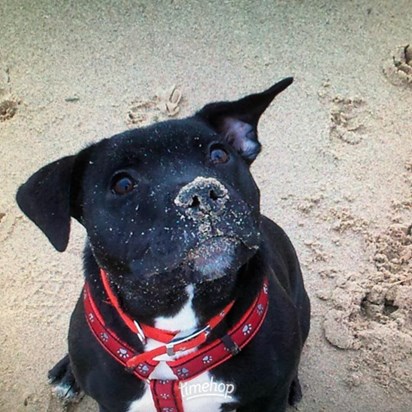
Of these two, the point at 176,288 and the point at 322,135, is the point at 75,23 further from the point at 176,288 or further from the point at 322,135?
the point at 176,288

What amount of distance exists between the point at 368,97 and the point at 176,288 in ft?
7.53

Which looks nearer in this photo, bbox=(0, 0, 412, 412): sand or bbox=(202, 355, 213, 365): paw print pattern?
bbox=(202, 355, 213, 365): paw print pattern

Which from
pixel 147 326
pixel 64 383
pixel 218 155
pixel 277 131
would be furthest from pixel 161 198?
pixel 277 131

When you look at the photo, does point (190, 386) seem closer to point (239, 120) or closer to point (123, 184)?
point (123, 184)

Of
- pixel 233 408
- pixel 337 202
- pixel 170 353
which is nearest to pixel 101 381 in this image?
pixel 170 353

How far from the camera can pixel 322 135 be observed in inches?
165

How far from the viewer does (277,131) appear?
4.23 m

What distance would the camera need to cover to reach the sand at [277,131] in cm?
347

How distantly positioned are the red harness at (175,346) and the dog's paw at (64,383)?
81 cm

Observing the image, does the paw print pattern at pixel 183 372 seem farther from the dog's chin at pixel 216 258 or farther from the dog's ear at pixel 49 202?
the dog's ear at pixel 49 202

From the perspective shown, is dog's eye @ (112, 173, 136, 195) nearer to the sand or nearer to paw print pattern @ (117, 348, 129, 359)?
paw print pattern @ (117, 348, 129, 359)

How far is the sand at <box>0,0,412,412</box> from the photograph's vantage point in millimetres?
3473

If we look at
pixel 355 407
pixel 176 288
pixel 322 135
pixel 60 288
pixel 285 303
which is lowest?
pixel 60 288

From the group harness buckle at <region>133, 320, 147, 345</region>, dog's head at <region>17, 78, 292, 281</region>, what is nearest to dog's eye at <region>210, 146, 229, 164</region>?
dog's head at <region>17, 78, 292, 281</region>
